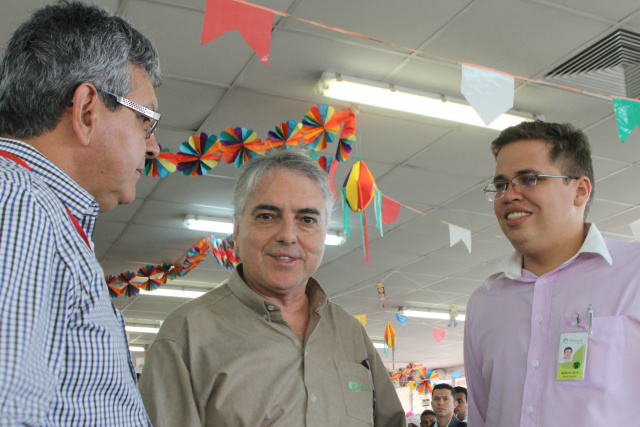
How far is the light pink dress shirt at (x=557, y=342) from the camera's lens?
1.41 meters

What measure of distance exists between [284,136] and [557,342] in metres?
2.39

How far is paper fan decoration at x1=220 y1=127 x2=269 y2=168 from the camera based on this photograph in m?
3.66

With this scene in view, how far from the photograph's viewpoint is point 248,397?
53.0 inches

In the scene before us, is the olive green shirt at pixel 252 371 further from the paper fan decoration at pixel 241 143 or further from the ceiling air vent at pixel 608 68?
the ceiling air vent at pixel 608 68

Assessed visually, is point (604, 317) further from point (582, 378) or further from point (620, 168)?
point (620, 168)

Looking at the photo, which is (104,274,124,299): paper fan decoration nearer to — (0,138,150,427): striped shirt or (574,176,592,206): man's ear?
(574,176,592,206): man's ear

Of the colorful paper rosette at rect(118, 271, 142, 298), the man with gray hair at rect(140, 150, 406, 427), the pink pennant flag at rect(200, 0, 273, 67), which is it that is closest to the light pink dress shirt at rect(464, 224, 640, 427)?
the man with gray hair at rect(140, 150, 406, 427)

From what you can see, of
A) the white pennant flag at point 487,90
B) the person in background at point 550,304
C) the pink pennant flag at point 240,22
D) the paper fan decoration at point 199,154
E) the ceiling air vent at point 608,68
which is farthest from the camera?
the paper fan decoration at point 199,154

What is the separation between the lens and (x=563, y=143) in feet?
5.52

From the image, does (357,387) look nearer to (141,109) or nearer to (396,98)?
(141,109)

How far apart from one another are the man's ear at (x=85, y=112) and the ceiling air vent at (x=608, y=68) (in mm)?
3145

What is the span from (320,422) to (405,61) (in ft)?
8.62

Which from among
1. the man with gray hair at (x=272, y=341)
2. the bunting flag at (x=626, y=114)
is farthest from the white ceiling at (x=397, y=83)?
the man with gray hair at (x=272, y=341)

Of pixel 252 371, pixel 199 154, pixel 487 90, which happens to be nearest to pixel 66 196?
pixel 252 371
